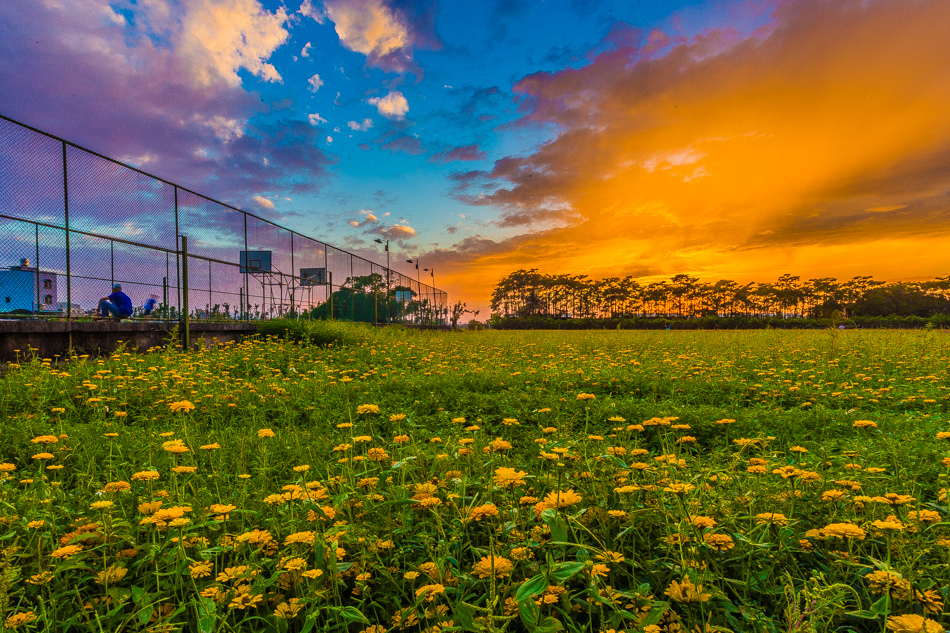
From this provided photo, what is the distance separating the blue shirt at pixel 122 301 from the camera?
7.78 metres

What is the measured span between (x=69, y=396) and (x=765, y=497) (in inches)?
207

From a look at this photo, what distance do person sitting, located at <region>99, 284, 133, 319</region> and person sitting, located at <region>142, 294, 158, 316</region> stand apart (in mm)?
224

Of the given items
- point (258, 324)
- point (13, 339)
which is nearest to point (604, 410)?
point (13, 339)

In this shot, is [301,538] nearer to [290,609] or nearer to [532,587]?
[290,609]

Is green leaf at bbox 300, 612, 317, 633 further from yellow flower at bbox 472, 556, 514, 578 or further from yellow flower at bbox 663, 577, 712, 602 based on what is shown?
yellow flower at bbox 663, 577, 712, 602

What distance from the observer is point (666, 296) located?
6550 cm

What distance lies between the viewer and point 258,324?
9805 millimetres

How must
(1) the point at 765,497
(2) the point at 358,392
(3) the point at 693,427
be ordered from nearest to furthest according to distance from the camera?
(1) the point at 765,497 < (3) the point at 693,427 < (2) the point at 358,392

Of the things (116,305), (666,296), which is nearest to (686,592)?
(116,305)

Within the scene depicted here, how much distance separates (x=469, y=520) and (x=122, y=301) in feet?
31.7

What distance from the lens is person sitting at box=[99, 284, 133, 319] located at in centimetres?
753

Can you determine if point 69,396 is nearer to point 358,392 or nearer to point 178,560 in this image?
point 358,392

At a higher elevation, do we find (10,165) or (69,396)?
(10,165)

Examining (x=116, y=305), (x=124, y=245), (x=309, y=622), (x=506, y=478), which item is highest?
(x=124, y=245)
